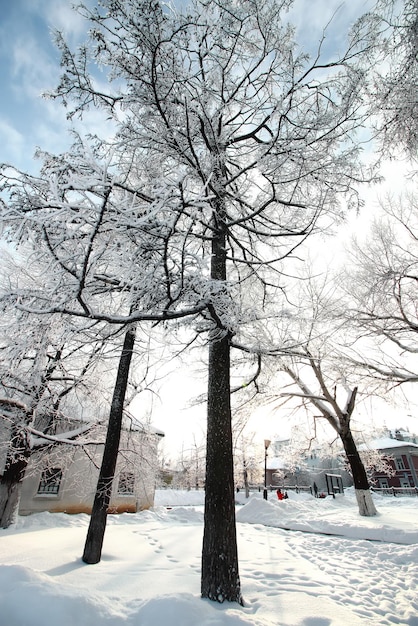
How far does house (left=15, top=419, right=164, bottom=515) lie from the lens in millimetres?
Answer: 9531

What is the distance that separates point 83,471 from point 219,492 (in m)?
12.2

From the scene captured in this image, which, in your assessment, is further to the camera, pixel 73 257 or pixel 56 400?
pixel 56 400

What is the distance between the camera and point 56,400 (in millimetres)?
9836

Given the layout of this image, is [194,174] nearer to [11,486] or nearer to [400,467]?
[11,486]

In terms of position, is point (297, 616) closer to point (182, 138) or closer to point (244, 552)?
point (244, 552)

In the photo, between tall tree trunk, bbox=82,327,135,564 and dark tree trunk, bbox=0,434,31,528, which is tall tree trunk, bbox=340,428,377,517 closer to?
tall tree trunk, bbox=82,327,135,564

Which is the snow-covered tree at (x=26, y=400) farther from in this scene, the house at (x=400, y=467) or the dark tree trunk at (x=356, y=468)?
the house at (x=400, y=467)

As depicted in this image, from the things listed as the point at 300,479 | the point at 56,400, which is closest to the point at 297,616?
the point at 56,400

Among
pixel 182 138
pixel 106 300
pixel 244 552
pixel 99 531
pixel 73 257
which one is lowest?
pixel 244 552

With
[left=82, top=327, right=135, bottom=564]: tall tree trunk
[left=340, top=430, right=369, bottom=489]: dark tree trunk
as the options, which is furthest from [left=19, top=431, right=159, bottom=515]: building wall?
[left=340, top=430, right=369, bottom=489]: dark tree trunk

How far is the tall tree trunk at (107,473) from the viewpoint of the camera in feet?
19.2

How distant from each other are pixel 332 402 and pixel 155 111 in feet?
41.0

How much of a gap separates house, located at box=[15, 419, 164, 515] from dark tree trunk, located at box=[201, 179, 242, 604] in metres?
4.65

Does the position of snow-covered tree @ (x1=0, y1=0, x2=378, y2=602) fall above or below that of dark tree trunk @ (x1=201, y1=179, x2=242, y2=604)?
above
